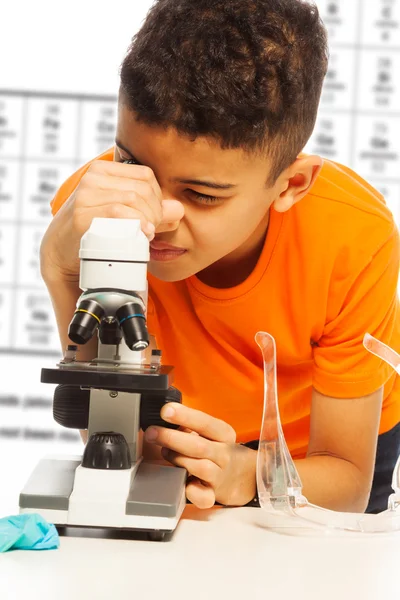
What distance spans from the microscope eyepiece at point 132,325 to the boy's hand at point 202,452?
0.57 ft

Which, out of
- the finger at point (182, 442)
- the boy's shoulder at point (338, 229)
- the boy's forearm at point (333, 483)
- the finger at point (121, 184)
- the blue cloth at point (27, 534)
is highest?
the finger at point (121, 184)

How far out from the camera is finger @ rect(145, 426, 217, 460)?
1142 millimetres

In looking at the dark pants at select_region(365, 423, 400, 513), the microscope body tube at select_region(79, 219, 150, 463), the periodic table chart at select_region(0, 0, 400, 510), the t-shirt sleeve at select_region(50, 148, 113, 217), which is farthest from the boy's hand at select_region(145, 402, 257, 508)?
the periodic table chart at select_region(0, 0, 400, 510)

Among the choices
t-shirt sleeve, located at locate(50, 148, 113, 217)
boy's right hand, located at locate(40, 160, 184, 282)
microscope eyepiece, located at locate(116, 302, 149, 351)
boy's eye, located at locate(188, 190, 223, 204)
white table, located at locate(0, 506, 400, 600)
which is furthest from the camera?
t-shirt sleeve, located at locate(50, 148, 113, 217)

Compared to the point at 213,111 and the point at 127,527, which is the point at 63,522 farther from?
the point at 213,111

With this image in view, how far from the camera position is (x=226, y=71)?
1205 millimetres

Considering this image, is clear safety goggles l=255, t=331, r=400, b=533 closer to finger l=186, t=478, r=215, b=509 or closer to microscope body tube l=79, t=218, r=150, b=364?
finger l=186, t=478, r=215, b=509

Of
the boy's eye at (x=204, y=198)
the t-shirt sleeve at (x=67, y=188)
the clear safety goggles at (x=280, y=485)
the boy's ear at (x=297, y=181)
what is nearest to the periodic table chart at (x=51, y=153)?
the t-shirt sleeve at (x=67, y=188)

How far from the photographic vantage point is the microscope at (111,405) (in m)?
0.99

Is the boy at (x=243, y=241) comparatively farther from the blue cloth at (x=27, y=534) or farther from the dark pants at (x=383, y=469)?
the blue cloth at (x=27, y=534)

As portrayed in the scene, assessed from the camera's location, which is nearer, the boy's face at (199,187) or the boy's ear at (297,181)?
the boy's face at (199,187)

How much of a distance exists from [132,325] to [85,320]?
0.06m

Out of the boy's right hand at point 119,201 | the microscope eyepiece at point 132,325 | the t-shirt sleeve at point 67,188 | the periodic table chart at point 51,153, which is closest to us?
the microscope eyepiece at point 132,325

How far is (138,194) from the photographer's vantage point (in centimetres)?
112
